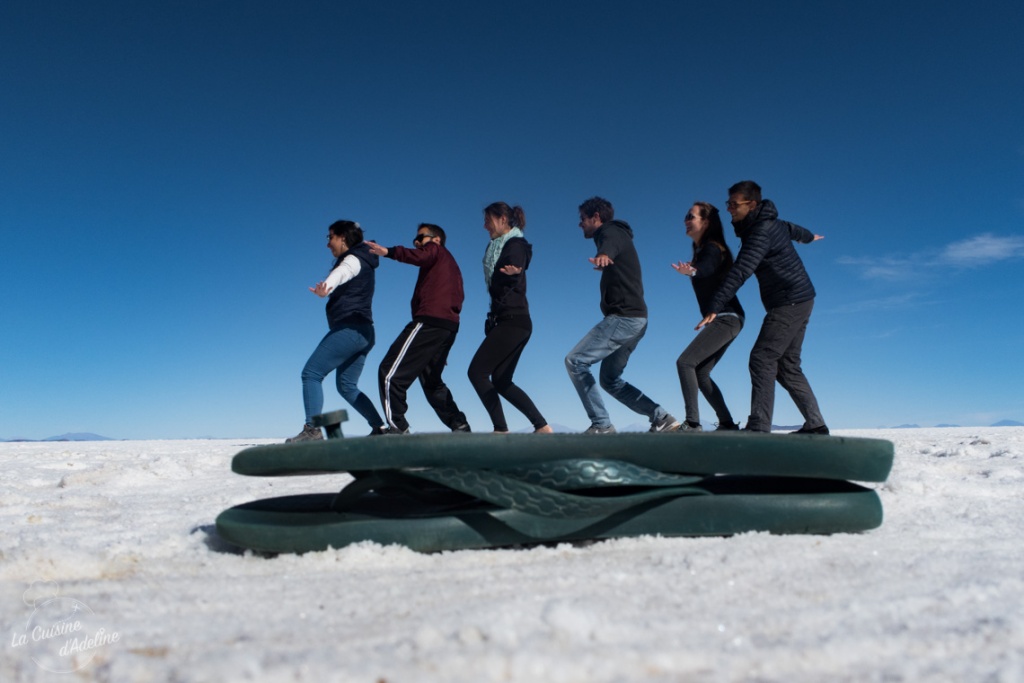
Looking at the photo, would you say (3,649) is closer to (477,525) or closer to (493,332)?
(477,525)

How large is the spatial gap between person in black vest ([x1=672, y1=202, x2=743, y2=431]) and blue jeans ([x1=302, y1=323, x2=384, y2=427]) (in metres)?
2.59

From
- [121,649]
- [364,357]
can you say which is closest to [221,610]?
[121,649]

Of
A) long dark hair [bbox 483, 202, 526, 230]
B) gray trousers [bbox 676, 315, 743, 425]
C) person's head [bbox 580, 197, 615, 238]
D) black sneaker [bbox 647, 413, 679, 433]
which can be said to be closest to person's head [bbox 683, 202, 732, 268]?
gray trousers [bbox 676, 315, 743, 425]

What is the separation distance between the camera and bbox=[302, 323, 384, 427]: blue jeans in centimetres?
530

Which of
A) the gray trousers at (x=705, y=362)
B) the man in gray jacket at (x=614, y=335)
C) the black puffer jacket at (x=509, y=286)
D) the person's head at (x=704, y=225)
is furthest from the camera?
the black puffer jacket at (x=509, y=286)

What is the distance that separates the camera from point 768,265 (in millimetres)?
4332

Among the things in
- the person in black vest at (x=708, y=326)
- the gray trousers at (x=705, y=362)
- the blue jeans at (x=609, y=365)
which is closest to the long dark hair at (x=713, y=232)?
the person in black vest at (x=708, y=326)

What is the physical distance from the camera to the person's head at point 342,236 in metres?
5.67

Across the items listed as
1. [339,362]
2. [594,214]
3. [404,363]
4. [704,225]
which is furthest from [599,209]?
[339,362]

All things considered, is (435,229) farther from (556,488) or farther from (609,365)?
(556,488)

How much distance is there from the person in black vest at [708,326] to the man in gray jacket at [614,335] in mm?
367

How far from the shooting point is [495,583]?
1.67 metres

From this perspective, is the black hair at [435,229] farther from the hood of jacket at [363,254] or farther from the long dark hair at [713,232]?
the long dark hair at [713,232]

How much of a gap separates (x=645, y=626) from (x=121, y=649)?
40.7 inches
